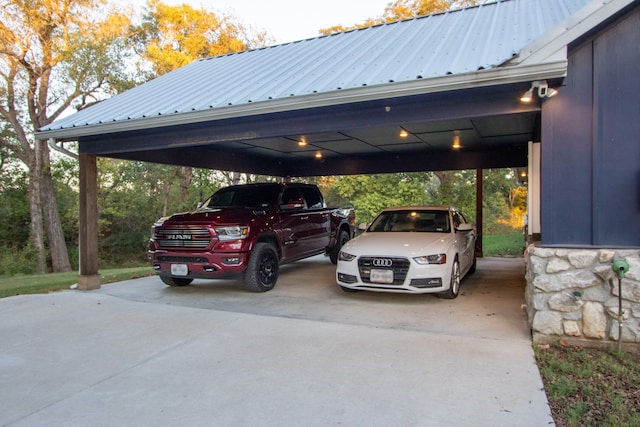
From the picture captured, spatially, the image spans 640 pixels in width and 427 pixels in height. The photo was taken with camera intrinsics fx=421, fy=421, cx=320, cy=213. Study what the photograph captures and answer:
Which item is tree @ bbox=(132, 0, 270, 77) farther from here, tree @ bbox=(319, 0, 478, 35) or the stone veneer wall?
the stone veneer wall

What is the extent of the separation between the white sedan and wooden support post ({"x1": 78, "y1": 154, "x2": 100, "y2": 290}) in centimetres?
477

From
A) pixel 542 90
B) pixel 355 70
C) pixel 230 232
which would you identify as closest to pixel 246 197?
pixel 230 232

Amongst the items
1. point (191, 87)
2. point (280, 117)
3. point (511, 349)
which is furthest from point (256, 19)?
point (511, 349)

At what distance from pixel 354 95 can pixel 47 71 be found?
735 inches

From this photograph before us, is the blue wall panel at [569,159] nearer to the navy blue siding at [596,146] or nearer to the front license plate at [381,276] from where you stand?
the navy blue siding at [596,146]

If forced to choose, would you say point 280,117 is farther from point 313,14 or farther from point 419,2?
point 419,2

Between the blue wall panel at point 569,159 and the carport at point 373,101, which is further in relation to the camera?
the carport at point 373,101

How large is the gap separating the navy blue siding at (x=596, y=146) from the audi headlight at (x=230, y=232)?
438 centimetres

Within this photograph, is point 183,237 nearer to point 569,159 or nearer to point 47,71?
point 569,159

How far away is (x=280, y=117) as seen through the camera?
6.24 meters

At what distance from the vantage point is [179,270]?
7.01m

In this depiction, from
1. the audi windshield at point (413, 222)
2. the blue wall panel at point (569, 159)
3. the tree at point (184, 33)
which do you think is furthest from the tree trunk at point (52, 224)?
the blue wall panel at point (569, 159)

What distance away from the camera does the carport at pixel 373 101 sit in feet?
15.3

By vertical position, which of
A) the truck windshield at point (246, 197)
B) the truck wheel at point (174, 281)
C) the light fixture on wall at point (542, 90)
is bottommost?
the truck wheel at point (174, 281)
